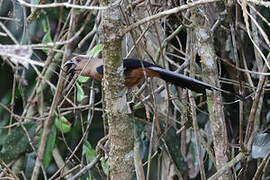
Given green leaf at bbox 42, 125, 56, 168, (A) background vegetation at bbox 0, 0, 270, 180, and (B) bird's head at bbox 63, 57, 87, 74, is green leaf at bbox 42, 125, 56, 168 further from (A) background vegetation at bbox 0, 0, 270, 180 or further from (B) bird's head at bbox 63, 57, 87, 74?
(B) bird's head at bbox 63, 57, 87, 74

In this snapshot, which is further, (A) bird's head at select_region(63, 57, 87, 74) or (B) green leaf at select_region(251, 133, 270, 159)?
(A) bird's head at select_region(63, 57, 87, 74)

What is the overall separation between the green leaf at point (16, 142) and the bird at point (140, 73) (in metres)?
0.61

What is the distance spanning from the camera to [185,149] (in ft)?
12.5

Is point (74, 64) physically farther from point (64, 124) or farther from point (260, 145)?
point (260, 145)

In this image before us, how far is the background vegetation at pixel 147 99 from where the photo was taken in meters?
2.89

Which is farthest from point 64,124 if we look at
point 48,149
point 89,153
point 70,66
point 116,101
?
point 116,101

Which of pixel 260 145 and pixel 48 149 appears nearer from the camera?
pixel 260 145

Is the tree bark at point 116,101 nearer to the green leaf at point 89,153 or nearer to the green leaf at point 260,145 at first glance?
the green leaf at point 260,145

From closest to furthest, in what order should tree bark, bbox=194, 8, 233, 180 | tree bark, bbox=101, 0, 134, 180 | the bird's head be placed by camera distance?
1. tree bark, bbox=101, 0, 134, 180
2. tree bark, bbox=194, 8, 233, 180
3. the bird's head

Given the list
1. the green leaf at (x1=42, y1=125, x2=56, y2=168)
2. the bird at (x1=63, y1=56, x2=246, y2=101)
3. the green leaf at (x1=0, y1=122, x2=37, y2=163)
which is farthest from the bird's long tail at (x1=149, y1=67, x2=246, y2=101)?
the green leaf at (x1=0, y1=122, x2=37, y2=163)

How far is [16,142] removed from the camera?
3.75 metres

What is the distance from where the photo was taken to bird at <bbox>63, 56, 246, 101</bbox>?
7.73ft

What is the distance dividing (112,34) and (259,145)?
136 centimetres

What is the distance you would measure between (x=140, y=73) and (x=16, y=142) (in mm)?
1301
